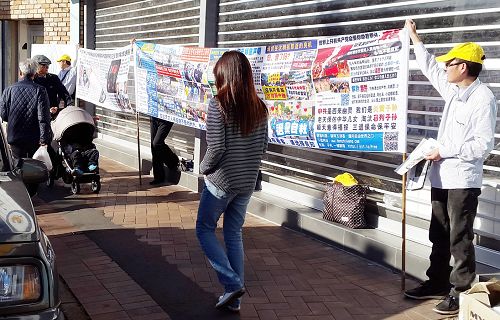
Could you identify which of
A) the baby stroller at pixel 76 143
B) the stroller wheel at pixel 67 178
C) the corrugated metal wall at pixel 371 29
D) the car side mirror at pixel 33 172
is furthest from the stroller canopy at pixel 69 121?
the car side mirror at pixel 33 172

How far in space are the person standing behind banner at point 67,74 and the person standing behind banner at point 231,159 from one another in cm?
853

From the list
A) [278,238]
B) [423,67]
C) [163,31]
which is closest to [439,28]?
[423,67]

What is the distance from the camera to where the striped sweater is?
459 cm

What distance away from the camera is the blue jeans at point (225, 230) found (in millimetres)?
4767

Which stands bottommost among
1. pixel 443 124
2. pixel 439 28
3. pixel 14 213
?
pixel 14 213

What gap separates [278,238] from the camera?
704 centimetres

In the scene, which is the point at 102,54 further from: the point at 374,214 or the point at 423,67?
the point at 423,67

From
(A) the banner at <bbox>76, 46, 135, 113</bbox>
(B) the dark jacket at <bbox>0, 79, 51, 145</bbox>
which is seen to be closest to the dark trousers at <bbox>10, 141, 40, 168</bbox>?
(B) the dark jacket at <bbox>0, 79, 51, 145</bbox>

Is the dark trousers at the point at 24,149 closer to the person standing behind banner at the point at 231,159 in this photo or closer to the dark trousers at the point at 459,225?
the person standing behind banner at the point at 231,159

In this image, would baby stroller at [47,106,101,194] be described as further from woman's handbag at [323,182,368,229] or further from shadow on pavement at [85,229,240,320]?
woman's handbag at [323,182,368,229]

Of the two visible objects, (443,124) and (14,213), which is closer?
(14,213)

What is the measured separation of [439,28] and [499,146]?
4.12 feet

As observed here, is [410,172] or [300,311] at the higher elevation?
[410,172]

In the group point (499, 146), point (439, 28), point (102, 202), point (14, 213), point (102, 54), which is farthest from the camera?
point (102, 54)
